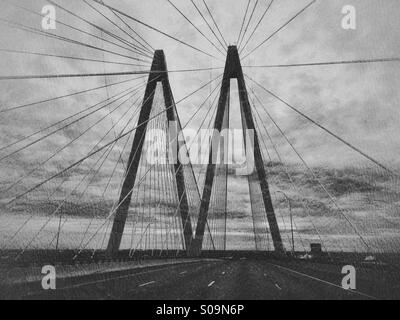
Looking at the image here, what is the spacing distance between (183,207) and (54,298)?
2121 centimetres

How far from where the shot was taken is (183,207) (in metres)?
31.4

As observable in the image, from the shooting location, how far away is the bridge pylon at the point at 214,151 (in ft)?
87.1

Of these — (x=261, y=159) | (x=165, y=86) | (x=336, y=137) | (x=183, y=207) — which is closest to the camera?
(x=336, y=137)

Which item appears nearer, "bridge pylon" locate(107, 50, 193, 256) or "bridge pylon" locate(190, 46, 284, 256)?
"bridge pylon" locate(107, 50, 193, 256)

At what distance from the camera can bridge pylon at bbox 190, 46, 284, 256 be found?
87.1ft

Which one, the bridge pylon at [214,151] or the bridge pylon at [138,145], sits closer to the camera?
the bridge pylon at [138,145]

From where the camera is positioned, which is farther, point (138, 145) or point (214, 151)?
point (214, 151)

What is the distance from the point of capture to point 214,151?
27750 mm

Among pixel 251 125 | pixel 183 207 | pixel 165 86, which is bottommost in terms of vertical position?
pixel 183 207
